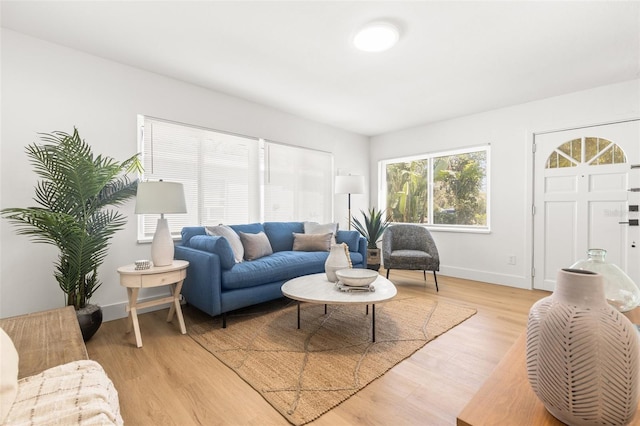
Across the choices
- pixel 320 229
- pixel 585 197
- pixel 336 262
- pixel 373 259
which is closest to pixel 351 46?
→ pixel 336 262

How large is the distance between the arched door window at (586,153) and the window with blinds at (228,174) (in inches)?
125

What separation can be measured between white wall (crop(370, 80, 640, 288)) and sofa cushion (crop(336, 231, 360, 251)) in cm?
169

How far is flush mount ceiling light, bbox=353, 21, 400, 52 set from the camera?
7.06ft

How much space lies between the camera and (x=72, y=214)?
2.24 meters

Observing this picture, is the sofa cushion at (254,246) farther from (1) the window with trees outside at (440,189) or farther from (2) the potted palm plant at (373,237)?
(1) the window with trees outside at (440,189)

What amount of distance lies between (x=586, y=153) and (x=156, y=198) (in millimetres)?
4647

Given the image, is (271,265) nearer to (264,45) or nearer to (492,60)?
(264,45)

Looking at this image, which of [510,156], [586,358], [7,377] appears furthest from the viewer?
[510,156]

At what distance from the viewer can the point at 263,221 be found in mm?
3914

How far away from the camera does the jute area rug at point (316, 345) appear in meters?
1.62

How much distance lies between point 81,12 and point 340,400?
3.16 metres

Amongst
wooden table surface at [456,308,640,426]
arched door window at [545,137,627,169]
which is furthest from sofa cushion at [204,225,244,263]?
arched door window at [545,137,627,169]

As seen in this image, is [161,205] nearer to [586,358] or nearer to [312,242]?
[312,242]

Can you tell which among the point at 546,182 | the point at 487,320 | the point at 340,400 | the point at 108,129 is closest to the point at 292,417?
the point at 340,400
